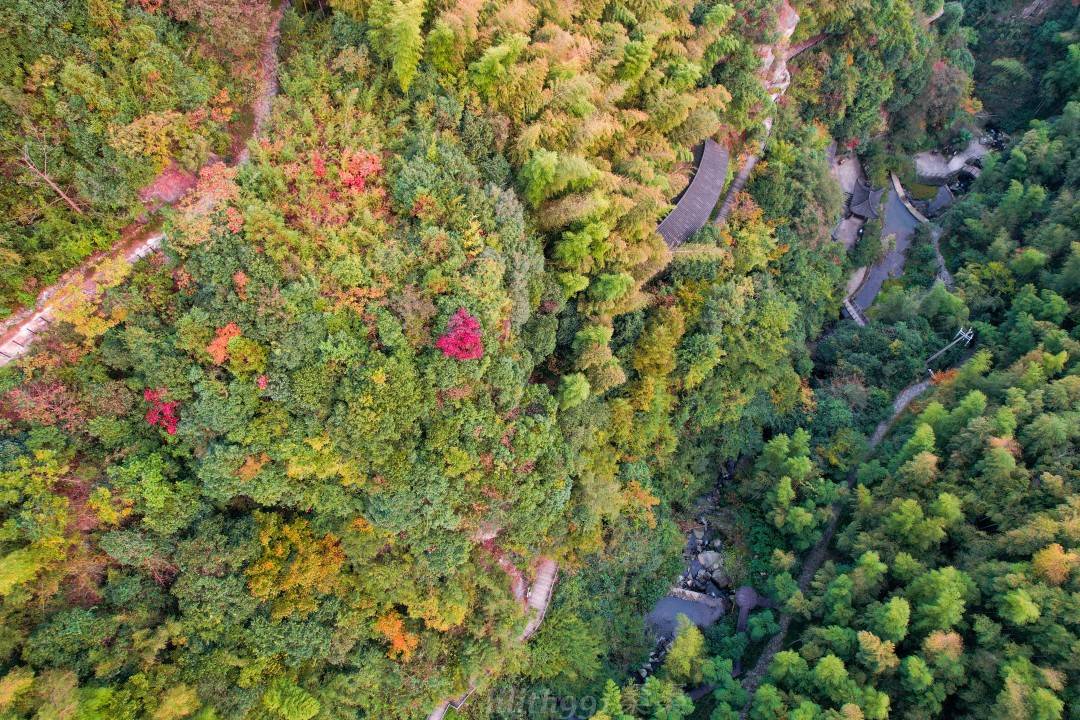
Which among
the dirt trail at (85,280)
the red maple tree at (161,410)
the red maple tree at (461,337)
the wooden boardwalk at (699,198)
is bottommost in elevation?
the red maple tree at (161,410)

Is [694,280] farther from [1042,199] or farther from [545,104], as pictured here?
[1042,199]

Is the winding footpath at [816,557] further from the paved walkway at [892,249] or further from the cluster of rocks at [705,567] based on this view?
the paved walkway at [892,249]

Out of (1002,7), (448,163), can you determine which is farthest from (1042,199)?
(448,163)

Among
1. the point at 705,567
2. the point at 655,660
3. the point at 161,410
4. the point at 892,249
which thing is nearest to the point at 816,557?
the point at 705,567

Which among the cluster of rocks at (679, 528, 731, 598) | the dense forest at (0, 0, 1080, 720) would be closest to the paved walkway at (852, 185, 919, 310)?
the dense forest at (0, 0, 1080, 720)

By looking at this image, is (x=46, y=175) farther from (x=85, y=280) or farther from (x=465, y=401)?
(x=465, y=401)

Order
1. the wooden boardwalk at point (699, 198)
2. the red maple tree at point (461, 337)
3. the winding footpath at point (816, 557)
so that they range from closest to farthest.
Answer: the red maple tree at point (461, 337) < the wooden boardwalk at point (699, 198) < the winding footpath at point (816, 557)

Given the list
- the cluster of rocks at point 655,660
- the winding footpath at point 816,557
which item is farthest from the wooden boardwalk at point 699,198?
the cluster of rocks at point 655,660
